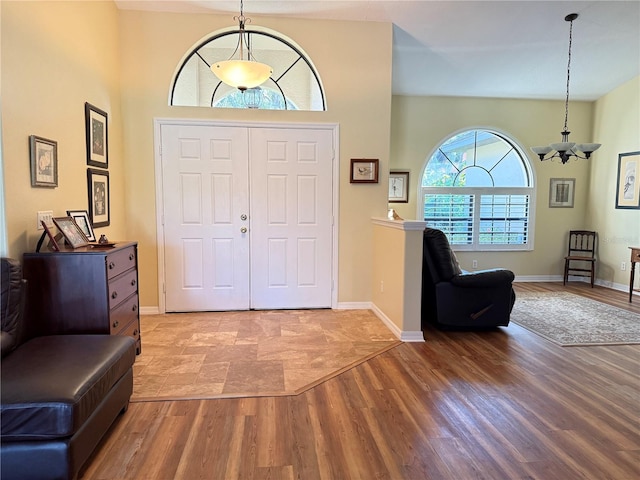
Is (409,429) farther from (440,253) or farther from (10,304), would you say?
(10,304)

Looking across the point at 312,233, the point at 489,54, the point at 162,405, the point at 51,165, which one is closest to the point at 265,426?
the point at 162,405

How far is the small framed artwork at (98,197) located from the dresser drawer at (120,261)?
66 cm

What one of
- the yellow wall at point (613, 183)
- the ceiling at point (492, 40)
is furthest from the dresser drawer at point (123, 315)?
the yellow wall at point (613, 183)

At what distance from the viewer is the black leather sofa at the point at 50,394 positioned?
5.19 feet

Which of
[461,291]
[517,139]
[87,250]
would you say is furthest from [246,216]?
[517,139]

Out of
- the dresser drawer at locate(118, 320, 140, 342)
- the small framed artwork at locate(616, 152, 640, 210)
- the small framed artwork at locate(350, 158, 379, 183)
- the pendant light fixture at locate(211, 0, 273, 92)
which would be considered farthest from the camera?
the small framed artwork at locate(616, 152, 640, 210)

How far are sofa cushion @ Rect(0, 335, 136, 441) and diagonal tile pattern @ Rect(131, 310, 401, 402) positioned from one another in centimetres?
60

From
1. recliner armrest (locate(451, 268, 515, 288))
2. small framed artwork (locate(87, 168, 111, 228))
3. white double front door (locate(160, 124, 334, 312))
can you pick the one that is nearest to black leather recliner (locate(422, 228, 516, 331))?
recliner armrest (locate(451, 268, 515, 288))

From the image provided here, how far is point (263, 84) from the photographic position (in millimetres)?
4391

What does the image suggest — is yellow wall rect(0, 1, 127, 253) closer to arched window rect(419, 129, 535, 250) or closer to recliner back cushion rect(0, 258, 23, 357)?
recliner back cushion rect(0, 258, 23, 357)

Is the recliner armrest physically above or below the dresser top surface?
below

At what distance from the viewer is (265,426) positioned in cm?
220

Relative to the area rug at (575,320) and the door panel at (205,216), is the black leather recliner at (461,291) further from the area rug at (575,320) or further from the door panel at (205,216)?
the door panel at (205,216)

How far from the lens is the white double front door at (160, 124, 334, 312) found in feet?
14.1
